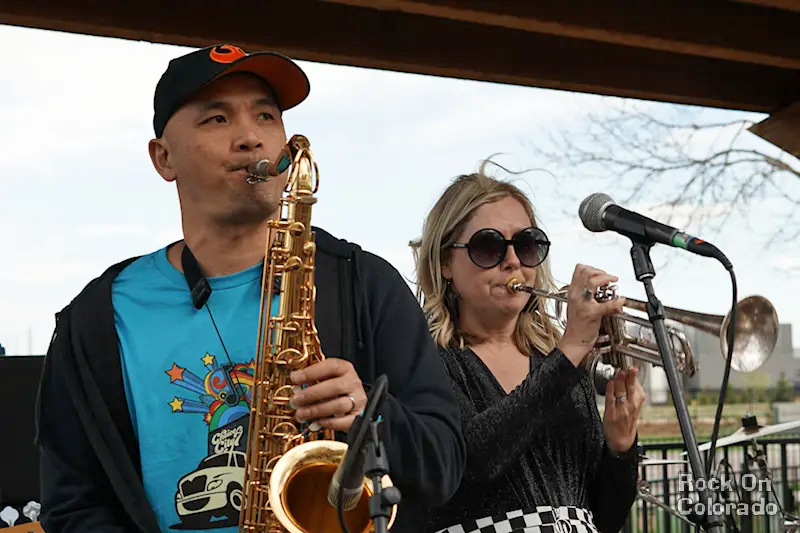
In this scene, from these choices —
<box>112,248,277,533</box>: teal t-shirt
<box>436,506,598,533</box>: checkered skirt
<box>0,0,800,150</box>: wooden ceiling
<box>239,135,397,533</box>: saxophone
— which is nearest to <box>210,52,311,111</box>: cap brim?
<box>239,135,397,533</box>: saxophone

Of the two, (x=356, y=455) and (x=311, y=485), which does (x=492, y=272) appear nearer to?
(x=311, y=485)

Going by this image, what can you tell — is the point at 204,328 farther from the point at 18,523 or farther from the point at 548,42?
the point at 548,42

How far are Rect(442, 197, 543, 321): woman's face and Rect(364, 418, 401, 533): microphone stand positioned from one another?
1556 millimetres

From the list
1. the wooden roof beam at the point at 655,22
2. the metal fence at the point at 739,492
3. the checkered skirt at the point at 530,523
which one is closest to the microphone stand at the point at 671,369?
the checkered skirt at the point at 530,523

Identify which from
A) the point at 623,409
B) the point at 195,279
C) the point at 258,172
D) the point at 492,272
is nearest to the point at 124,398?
the point at 195,279

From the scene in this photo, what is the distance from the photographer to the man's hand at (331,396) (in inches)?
76.3

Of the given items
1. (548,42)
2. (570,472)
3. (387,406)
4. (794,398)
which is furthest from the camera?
(794,398)

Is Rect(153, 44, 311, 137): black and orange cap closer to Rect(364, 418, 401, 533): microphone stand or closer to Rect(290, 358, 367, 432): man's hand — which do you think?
Rect(290, 358, 367, 432): man's hand

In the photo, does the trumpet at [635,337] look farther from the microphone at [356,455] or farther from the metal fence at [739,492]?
the metal fence at [739,492]

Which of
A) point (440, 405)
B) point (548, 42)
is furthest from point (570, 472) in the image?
point (548, 42)

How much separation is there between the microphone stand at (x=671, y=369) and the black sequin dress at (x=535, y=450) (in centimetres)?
49

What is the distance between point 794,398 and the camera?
47.1ft

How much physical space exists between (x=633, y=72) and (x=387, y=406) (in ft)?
11.7

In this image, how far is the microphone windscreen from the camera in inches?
98.0
